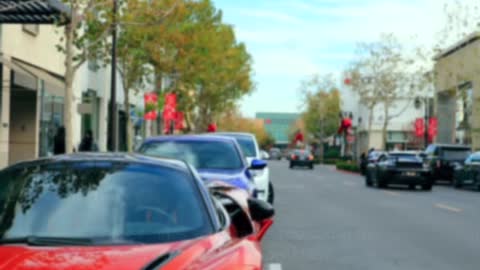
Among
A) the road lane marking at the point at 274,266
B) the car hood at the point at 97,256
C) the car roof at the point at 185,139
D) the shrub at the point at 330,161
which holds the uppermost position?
the car roof at the point at 185,139

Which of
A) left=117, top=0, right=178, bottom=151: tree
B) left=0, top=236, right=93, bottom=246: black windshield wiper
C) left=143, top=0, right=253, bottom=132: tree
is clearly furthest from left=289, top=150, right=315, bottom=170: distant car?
left=0, top=236, right=93, bottom=246: black windshield wiper

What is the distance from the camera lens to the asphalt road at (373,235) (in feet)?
34.3

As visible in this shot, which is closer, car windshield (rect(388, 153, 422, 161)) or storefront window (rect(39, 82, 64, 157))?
car windshield (rect(388, 153, 422, 161))

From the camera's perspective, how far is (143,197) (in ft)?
17.2

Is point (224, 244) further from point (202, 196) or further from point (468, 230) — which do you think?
point (468, 230)

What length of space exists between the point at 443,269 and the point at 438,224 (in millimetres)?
5948

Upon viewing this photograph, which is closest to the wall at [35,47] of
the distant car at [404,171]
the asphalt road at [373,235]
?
the asphalt road at [373,235]

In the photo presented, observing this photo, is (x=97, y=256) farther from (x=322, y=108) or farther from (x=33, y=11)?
(x=322, y=108)

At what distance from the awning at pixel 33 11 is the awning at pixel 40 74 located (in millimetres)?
2816

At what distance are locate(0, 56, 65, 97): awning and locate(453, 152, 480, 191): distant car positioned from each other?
15.8m

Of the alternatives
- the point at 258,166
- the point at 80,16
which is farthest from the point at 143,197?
the point at 80,16

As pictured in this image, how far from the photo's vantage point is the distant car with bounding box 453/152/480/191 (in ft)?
A: 104

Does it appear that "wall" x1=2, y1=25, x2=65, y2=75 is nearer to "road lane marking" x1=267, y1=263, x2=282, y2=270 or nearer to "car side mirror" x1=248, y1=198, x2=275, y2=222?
"road lane marking" x1=267, y1=263, x2=282, y2=270

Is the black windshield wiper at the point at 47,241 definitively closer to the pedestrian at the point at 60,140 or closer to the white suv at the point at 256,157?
the white suv at the point at 256,157
